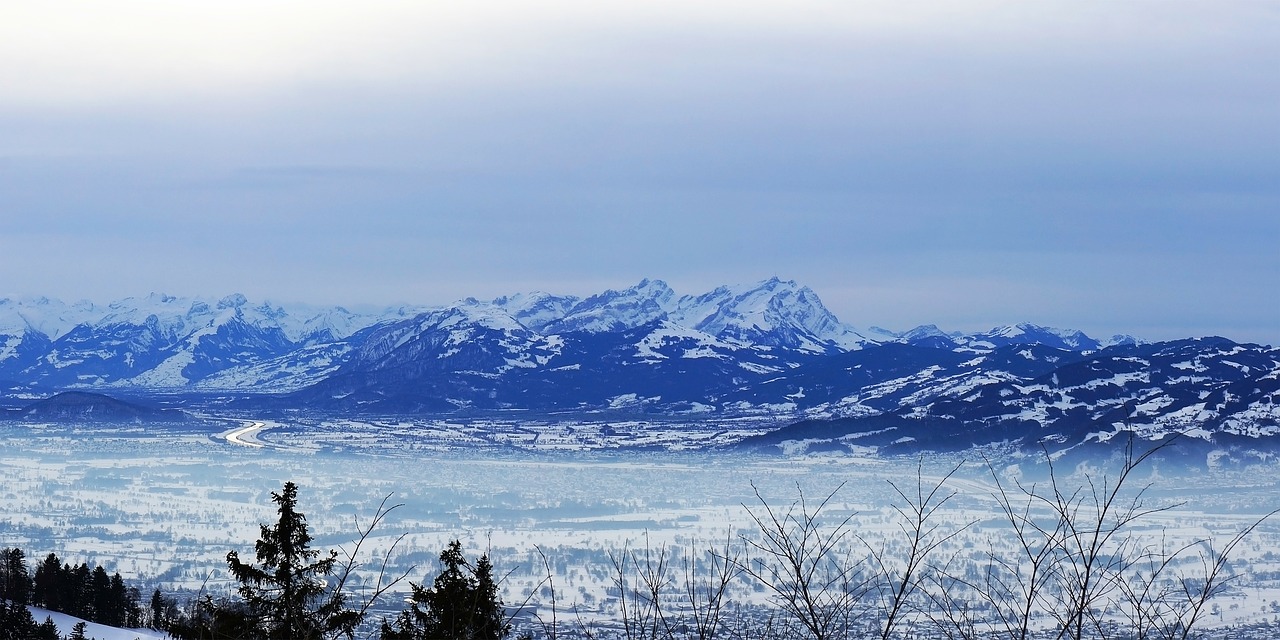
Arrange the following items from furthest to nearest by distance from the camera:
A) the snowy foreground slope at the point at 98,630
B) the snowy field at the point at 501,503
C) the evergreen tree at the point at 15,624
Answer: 1. the snowy field at the point at 501,503
2. the snowy foreground slope at the point at 98,630
3. the evergreen tree at the point at 15,624

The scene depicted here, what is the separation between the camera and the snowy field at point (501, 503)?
84688 millimetres

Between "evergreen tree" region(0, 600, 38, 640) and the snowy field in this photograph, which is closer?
"evergreen tree" region(0, 600, 38, 640)

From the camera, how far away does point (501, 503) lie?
12244 centimetres

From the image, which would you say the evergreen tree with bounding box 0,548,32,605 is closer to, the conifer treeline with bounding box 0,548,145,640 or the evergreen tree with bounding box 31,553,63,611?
the conifer treeline with bounding box 0,548,145,640

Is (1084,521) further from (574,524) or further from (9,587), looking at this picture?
(9,587)

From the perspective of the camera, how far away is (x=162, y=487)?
137625 mm

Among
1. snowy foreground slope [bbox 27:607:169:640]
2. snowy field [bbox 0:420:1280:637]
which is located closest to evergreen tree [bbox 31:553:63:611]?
snowy foreground slope [bbox 27:607:169:640]

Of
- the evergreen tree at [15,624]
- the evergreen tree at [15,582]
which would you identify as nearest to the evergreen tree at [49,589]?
the evergreen tree at [15,582]

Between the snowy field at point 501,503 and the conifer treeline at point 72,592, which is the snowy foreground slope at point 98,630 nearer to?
the conifer treeline at point 72,592

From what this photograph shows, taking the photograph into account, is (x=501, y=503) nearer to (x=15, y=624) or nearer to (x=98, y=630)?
(x=98, y=630)

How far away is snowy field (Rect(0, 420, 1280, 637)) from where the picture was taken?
84.7 m

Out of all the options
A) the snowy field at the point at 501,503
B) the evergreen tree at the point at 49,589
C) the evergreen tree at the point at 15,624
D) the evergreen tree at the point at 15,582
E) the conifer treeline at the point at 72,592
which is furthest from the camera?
the snowy field at the point at 501,503

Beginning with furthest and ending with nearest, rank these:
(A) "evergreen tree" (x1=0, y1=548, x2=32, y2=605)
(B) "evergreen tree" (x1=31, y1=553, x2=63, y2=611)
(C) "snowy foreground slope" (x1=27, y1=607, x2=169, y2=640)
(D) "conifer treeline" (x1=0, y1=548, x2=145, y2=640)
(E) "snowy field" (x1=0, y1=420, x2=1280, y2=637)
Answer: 1. (E) "snowy field" (x1=0, y1=420, x2=1280, y2=637)
2. (B) "evergreen tree" (x1=31, y1=553, x2=63, y2=611)
3. (D) "conifer treeline" (x1=0, y1=548, x2=145, y2=640)
4. (A) "evergreen tree" (x1=0, y1=548, x2=32, y2=605)
5. (C) "snowy foreground slope" (x1=27, y1=607, x2=169, y2=640)

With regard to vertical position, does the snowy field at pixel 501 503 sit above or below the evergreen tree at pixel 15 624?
below
